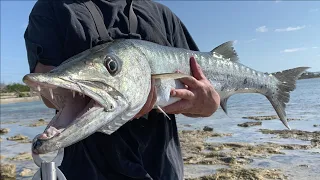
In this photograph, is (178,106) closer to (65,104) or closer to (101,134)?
(101,134)

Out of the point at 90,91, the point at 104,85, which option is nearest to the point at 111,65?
the point at 104,85

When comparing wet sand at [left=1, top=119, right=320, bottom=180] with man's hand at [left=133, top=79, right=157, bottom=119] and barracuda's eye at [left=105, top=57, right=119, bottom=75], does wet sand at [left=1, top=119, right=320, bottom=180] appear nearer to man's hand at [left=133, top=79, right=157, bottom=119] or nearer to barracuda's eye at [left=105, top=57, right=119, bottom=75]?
man's hand at [left=133, top=79, right=157, bottom=119]

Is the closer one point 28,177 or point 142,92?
point 142,92

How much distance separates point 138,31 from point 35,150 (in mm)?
1677

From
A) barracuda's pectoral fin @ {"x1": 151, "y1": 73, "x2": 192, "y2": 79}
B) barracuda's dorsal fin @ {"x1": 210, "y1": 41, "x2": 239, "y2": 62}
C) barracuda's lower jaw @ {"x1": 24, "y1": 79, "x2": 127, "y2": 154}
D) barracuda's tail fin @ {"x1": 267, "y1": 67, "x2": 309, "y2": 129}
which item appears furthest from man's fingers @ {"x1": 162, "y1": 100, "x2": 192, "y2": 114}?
barracuda's tail fin @ {"x1": 267, "y1": 67, "x2": 309, "y2": 129}

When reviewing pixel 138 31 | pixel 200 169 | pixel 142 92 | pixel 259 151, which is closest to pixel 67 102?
pixel 142 92

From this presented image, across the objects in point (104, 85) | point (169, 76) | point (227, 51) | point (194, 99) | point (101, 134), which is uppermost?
point (227, 51)

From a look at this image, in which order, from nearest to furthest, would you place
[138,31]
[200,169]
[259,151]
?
[138,31] → [200,169] → [259,151]

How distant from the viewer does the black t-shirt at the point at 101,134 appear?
293cm

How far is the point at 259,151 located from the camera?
10914mm

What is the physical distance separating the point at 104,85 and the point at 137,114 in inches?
20.2

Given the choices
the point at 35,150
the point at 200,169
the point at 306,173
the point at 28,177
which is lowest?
the point at 28,177

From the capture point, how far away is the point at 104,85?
7.98 feet

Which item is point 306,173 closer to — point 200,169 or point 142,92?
point 200,169
